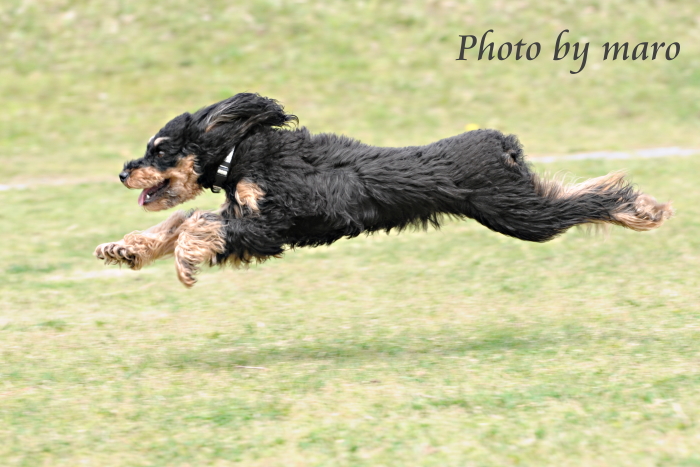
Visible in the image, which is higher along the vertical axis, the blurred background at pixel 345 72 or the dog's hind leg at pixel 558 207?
the blurred background at pixel 345 72

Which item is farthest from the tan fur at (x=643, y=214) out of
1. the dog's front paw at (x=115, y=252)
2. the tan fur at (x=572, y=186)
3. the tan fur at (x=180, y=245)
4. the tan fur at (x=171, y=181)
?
the dog's front paw at (x=115, y=252)

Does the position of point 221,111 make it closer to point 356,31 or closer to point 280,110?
point 280,110

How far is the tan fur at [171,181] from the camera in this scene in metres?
6.16

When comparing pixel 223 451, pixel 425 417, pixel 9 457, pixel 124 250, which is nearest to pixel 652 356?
pixel 425 417

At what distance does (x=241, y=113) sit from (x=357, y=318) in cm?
228

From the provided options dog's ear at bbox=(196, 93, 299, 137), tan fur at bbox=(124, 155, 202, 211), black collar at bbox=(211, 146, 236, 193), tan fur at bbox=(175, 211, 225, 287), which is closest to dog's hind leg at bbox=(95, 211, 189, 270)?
tan fur at bbox=(124, 155, 202, 211)

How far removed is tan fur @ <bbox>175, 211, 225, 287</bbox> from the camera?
19.2 ft

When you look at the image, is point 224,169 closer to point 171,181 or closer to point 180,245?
point 171,181

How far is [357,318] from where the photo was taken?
25.0 ft

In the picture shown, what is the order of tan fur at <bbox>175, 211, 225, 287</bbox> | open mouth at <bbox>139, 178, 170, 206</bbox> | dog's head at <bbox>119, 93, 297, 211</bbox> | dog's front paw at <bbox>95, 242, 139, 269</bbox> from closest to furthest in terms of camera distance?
tan fur at <bbox>175, 211, 225, 287</bbox> → dog's front paw at <bbox>95, 242, 139, 269</bbox> → dog's head at <bbox>119, 93, 297, 211</bbox> → open mouth at <bbox>139, 178, 170, 206</bbox>

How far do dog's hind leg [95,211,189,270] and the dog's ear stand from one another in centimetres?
70

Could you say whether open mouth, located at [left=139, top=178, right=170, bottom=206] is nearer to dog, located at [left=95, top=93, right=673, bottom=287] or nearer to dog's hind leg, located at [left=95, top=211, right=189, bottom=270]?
dog, located at [left=95, top=93, right=673, bottom=287]

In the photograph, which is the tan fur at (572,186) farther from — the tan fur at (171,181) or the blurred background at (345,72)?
the blurred background at (345,72)

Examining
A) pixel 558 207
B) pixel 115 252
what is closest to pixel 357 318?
pixel 558 207
